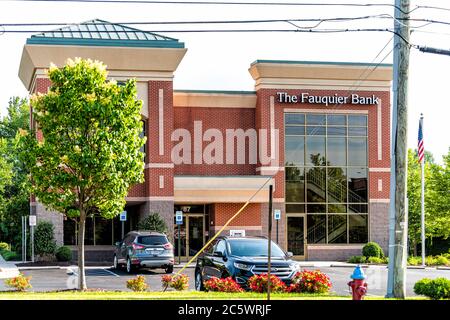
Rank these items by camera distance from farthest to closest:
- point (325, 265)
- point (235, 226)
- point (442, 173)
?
1. point (442, 173)
2. point (235, 226)
3. point (325, 265)

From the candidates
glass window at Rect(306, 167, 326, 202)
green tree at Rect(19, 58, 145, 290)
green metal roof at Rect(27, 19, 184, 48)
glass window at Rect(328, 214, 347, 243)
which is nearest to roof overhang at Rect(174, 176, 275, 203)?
glass window at Rect(306, 167, 326, 202)

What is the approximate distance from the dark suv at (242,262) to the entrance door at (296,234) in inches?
833

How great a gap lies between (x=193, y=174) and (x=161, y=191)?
3.28m

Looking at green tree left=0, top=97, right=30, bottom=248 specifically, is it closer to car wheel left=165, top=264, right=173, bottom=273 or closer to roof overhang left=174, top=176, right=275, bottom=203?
roof overhang left=174, top=176, right=275, bottom=203

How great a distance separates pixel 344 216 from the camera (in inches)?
1759

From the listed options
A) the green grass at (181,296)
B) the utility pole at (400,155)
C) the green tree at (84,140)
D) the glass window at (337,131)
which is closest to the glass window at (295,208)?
the glass window at (337,131)

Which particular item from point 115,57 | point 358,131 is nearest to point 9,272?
point 115,57

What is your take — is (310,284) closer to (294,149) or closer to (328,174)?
(294,149)

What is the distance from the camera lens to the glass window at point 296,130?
4412cm

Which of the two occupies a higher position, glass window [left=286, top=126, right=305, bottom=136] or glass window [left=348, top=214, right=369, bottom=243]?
glass window [left=286, top=126, right=305, bottom=136]

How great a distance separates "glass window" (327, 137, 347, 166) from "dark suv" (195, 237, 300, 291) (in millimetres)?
22198

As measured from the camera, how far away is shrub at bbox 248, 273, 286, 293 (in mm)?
19938
